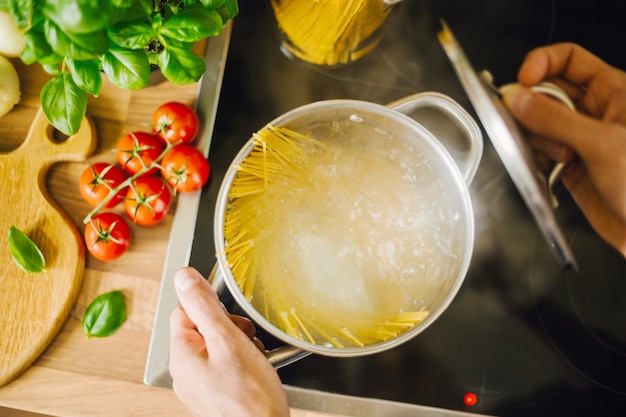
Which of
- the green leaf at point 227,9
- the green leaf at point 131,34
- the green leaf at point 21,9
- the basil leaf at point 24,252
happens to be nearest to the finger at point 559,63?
the green leaf at point 227,9

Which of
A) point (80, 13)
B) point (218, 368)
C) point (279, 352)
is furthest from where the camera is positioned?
point (279, 352)

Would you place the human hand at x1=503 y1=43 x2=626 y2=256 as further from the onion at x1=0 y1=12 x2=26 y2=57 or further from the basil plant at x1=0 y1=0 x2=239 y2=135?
the onion at x1=0 y1=12 x2=26 y2=57

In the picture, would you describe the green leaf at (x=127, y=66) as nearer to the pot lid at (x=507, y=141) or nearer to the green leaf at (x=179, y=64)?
the green leaf at (x=179, y=64)

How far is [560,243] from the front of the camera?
703mm

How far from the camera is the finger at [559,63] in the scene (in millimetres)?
790

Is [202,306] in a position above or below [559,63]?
below

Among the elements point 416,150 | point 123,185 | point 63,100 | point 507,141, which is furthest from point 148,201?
point 507,141

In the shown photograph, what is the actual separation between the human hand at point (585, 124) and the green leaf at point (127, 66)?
50 cm

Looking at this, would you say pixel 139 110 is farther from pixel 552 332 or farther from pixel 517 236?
pixel 552 332

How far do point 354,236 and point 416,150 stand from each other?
0.51 feet

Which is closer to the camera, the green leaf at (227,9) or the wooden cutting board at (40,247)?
the green leaf at (227,9)

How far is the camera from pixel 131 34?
564 millimetres

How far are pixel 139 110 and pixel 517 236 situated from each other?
63 cm

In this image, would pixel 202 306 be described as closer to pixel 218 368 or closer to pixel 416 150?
pixel 218 368
